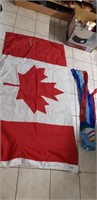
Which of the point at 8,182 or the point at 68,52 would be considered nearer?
the point at 8,182

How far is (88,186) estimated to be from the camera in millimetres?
1328

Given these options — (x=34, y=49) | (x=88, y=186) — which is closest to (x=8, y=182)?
(x=88, y=186)

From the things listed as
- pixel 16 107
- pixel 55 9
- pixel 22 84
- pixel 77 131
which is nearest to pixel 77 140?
pixel 77 131

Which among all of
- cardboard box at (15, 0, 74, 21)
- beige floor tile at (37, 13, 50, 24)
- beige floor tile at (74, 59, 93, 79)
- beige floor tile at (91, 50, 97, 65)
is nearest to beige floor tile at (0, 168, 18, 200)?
beige floor tile at (74, 59, 93, 79)

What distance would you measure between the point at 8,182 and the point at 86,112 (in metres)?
0.89

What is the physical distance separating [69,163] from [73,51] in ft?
4.27

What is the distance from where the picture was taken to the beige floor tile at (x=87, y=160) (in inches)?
54.8

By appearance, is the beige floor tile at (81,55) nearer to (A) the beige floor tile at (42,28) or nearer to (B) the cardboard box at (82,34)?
(B) the cardboard box at (82,34)

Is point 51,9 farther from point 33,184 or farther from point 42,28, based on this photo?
point 33,184

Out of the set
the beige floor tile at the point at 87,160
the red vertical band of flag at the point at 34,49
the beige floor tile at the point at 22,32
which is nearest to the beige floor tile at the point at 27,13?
the beige floor tile at the point at 22,32

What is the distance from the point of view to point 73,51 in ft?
6.90

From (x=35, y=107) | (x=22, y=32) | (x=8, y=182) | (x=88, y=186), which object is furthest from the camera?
(x=22, y=32)

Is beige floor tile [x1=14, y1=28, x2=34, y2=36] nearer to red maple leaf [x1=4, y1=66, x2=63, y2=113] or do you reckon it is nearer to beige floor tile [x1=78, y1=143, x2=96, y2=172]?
red maple leaf [x1=4, y1=66, x2=63, y2=113]

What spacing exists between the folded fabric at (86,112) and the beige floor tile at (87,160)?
4 cm
